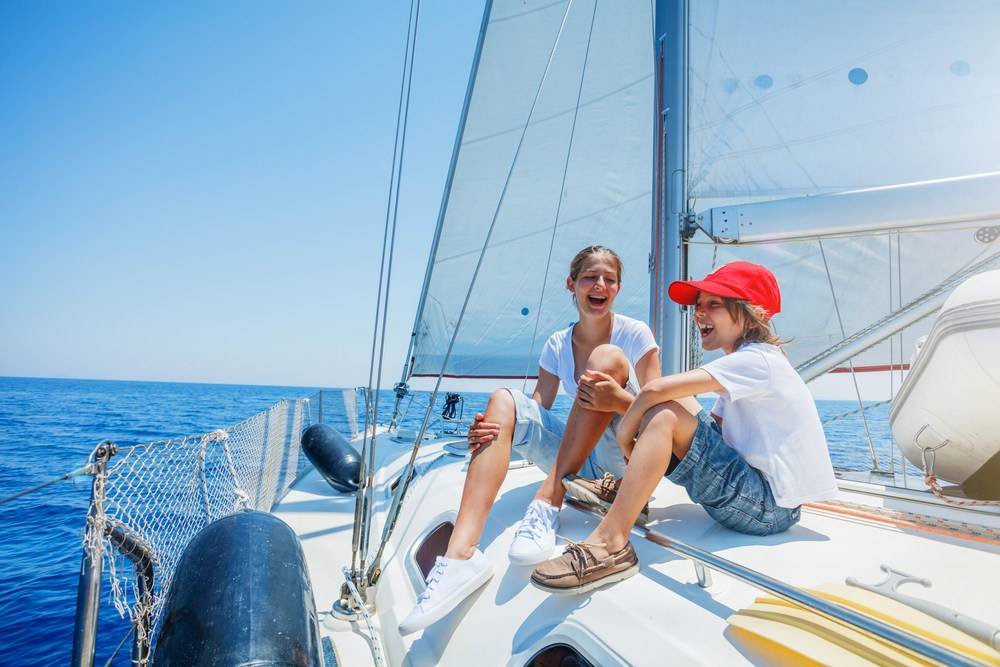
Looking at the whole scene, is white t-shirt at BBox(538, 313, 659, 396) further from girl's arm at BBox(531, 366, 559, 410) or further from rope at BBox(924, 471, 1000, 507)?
rope at BBox(924, 471, 1000, 507)

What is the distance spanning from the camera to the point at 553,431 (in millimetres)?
2127

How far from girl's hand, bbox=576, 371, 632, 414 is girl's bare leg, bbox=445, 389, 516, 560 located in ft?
1.11

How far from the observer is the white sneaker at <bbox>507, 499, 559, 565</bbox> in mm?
1423

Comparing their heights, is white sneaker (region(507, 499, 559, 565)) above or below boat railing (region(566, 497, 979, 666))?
below

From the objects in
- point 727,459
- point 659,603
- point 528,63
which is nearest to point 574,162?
point 528,63

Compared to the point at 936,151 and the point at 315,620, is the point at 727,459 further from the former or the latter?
the point at 936,151

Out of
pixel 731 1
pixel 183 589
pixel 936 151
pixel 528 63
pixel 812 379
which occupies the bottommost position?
pixel 183 589

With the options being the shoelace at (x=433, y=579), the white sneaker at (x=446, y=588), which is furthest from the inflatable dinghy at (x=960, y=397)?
the shoelace at (x=433, y=579)

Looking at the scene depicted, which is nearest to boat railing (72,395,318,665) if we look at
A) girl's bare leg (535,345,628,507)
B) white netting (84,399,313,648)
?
white netting (84,399,313,648)

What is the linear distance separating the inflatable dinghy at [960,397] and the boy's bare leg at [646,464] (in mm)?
1014

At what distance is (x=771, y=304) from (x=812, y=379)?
1.35 metres

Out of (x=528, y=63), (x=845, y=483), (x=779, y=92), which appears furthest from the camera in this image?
(x=528, y=63)

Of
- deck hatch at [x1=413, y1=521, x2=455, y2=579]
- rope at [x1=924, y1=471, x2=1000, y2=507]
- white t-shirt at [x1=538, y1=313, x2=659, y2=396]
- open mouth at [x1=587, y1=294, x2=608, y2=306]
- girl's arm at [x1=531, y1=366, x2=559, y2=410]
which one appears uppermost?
open mouth at [x1=587, y1=294, x2=608, y2=306]

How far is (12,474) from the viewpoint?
770cm
